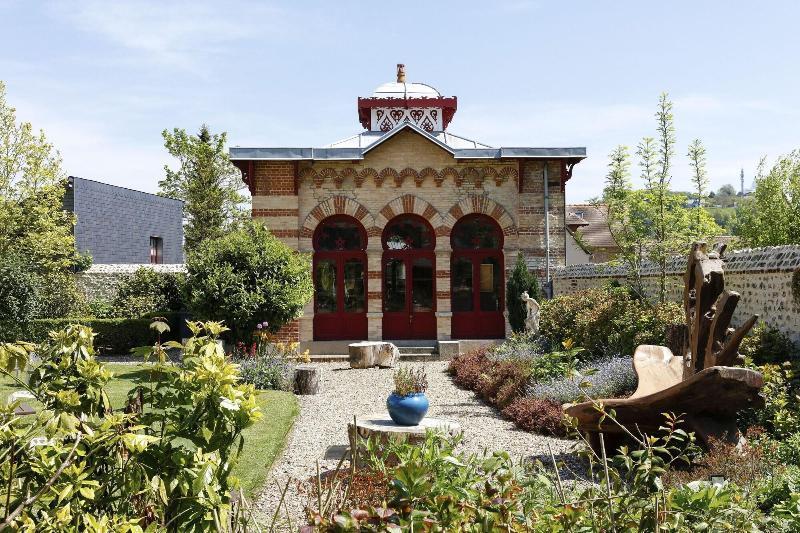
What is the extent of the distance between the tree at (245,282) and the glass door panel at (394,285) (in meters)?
3.71

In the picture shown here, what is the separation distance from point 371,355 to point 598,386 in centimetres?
729

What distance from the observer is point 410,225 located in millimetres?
19875

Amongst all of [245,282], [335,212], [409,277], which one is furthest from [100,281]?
[409,277]

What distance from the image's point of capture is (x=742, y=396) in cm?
704

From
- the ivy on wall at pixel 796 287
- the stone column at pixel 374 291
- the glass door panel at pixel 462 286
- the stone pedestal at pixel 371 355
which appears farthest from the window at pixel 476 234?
the ivy on wall at pixel 796 287

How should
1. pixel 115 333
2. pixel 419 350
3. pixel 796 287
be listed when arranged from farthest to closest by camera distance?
pixel 115 333 → pixel 419 350 → pixel 796 287

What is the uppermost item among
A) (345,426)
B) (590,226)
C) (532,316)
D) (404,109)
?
(404,109)

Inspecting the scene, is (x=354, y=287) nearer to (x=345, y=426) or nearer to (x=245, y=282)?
(x=245, y=282)

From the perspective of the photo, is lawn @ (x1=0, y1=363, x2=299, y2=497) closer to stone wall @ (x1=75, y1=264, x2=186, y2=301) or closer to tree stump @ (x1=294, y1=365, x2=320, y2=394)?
tree stump @ (x1=294, y1=365, x2=320, y2=394)

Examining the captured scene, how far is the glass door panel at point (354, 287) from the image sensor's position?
64.8ft

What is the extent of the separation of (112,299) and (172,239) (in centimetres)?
1173

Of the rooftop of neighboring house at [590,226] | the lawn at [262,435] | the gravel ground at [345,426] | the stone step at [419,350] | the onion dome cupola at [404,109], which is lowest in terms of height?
the gravel ground at [345,426]

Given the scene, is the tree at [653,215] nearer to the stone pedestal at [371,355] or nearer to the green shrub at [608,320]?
the green shrub at [608,320]

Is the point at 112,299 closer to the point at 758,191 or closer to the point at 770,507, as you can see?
the point at 770,507
